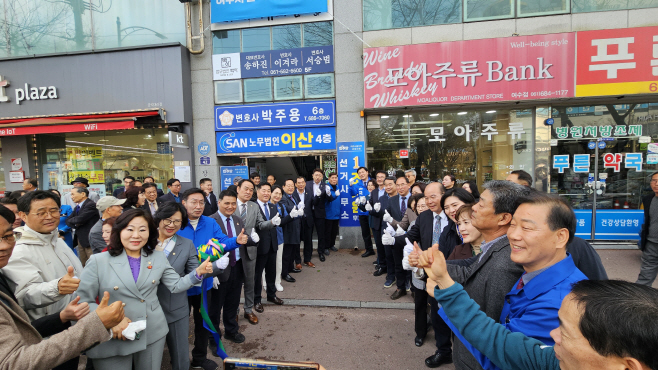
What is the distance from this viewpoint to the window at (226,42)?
7.40 metres

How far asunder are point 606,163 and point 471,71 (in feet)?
13.0

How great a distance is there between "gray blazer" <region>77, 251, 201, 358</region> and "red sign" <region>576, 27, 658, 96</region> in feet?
27.8

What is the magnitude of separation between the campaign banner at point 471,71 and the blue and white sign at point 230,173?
371cm

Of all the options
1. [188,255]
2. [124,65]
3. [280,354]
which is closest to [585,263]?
[280,354]

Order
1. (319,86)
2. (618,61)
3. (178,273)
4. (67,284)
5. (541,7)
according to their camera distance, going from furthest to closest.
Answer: (319,86) → (541,7) → (618,61) → (178,273) → (67,284)

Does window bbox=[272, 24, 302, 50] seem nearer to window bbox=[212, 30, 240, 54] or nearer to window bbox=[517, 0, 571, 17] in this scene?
window bbox=[212, 30, 240, 54]

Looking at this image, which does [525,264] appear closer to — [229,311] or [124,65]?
[229,311]

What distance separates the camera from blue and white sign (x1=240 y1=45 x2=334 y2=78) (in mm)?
7094

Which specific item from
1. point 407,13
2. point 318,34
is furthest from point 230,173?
point 407,13

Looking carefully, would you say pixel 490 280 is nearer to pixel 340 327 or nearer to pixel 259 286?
pixel 340 327

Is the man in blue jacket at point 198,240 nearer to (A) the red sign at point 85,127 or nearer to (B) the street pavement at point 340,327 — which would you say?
(B) the street pavement at point 340,327

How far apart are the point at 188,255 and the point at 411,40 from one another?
6792 millimetres

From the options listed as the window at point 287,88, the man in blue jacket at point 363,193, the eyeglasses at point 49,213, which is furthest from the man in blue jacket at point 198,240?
the window at point 287,88

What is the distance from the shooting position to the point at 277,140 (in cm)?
738
